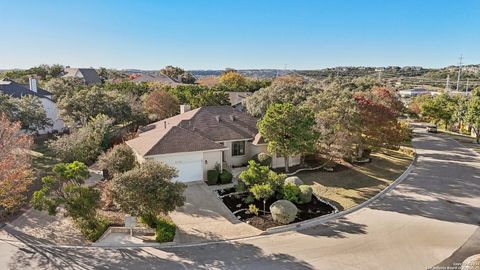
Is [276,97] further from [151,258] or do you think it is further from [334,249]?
[151,258]

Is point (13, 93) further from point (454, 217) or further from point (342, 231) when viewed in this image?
point (454, 217)

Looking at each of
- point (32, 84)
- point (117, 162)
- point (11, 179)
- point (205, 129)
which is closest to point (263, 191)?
Answer: point (117, 162)

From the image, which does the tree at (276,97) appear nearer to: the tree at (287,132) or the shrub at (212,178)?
the tree at (287,132)

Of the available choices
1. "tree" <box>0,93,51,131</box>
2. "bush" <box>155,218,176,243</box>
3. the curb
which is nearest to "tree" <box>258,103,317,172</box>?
the curb

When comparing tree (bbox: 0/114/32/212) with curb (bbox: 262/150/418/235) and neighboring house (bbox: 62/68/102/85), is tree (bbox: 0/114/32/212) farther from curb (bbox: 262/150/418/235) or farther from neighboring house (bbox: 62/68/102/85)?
neighboring house (bbox: 62/68/102/85)

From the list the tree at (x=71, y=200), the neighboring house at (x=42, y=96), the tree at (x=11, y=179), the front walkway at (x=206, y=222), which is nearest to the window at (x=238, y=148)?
the front walkway at (x=206, y=222)

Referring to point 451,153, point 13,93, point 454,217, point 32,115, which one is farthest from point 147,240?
point 13,93
